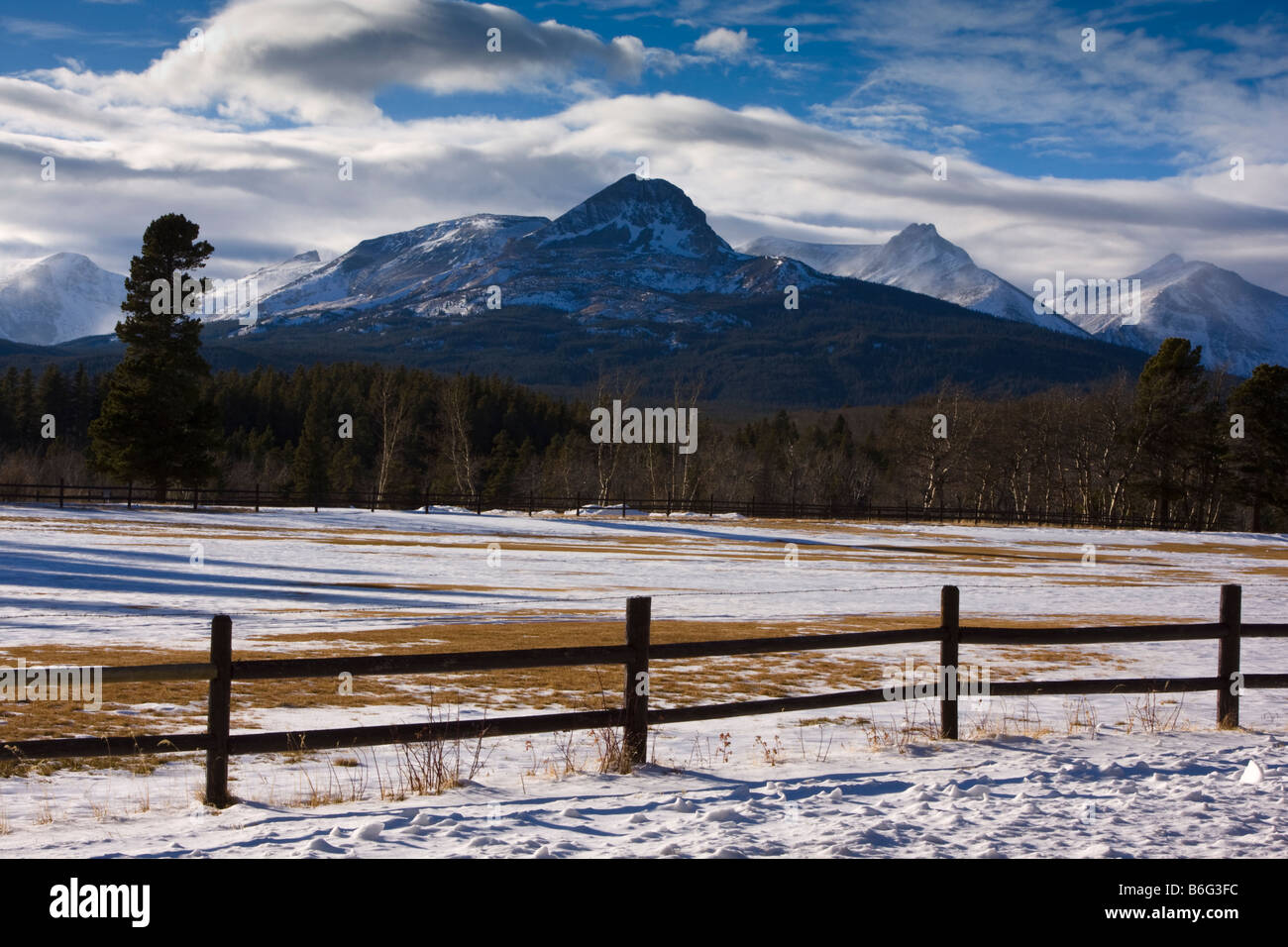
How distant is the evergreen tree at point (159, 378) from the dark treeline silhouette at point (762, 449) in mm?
1985

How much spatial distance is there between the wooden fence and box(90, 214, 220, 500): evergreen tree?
60066 mm

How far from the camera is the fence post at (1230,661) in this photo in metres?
11.9

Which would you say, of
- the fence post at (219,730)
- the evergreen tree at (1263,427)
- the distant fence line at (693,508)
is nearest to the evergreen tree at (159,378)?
the distant fence line at (693,508)

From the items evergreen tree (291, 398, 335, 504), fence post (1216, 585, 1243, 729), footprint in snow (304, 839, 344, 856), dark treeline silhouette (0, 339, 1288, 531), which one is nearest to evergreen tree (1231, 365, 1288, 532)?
dark treeline silhouette (0, 339, 1288, 531)

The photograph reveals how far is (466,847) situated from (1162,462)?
8527cm

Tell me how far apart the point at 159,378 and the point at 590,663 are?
6327 centimetres

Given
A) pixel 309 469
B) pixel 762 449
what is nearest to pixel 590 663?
pixel 309 469

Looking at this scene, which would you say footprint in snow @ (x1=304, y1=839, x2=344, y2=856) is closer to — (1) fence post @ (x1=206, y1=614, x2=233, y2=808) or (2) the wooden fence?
(2) the wooden fence

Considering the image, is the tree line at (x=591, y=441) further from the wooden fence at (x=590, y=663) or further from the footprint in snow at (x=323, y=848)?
the footprint in snow at (x=323, y=848)

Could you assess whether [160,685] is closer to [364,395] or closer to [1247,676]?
[1247,676]

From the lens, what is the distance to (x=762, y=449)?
488ft

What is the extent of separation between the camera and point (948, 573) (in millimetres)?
42094

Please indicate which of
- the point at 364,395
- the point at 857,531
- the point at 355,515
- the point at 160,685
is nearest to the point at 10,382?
the point at 364,395
